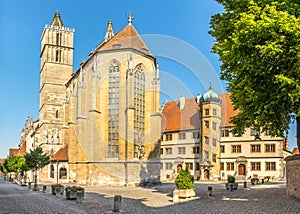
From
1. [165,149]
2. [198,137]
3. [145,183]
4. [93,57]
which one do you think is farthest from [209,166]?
[93,57]

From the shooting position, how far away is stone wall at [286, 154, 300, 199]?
60.5ft

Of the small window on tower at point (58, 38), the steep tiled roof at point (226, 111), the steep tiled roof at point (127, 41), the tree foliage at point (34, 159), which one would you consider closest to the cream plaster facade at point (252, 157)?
the steep tiled roof at point (226, 111)

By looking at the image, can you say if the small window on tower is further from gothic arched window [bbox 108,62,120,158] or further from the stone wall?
the stone wall

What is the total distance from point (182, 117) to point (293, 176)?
36.4m

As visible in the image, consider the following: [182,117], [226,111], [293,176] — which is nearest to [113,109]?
[182,117]

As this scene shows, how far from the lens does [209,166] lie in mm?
48406

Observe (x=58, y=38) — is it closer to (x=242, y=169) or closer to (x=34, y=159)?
(x=34, y=159)

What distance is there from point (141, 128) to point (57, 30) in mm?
27529

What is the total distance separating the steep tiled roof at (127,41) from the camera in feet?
126

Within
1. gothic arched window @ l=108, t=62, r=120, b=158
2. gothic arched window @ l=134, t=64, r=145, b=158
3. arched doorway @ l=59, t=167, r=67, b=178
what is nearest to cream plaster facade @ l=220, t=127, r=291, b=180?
gothic arched window @ l=134, t=64, r=145, b=158

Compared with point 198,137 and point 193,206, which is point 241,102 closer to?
point 193,206

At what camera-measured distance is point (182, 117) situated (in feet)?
182

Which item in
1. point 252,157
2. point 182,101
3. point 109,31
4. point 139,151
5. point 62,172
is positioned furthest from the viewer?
point 109,31

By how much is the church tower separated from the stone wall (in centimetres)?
3796
